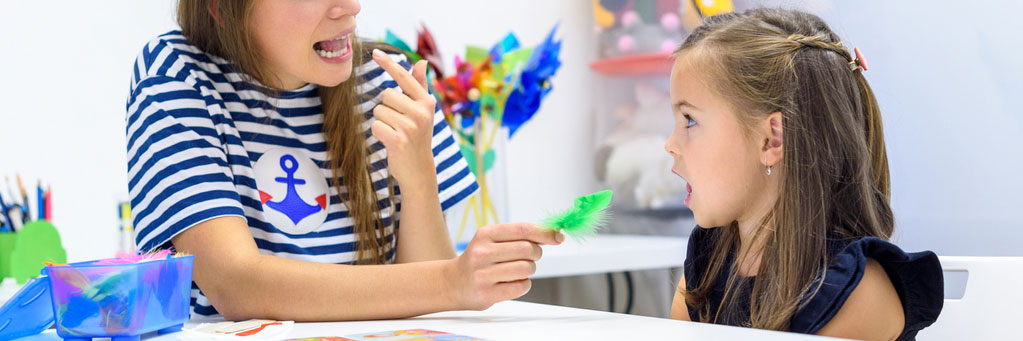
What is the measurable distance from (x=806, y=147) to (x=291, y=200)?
594mm

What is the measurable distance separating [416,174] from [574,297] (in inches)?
41.3

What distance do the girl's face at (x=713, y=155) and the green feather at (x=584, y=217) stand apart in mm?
159

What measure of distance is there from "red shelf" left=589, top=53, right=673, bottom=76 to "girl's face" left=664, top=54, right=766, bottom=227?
3.28ft

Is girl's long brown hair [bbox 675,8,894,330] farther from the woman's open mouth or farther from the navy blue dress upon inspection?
the woman's open mouth

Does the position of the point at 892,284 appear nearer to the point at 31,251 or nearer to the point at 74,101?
the point at 31,251

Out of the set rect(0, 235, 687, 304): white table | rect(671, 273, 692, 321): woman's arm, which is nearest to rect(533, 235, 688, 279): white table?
rect(0, 235, 687, 304): white table

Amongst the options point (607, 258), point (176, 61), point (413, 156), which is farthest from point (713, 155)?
point (607, 258)

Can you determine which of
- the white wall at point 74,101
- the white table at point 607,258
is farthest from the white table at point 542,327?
the white wall at point 74,101

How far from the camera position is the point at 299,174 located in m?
1.07

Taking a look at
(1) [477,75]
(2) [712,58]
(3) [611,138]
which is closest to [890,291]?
(2) [712,58]

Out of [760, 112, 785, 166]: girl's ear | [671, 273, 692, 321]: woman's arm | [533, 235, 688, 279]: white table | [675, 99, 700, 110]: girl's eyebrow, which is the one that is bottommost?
[533, 235, 688, 279]: white table

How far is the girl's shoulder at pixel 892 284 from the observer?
77 cm

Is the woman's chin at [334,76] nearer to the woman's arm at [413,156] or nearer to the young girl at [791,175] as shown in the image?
the woman's arm at [413,156]

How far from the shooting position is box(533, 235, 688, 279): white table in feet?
5.16
